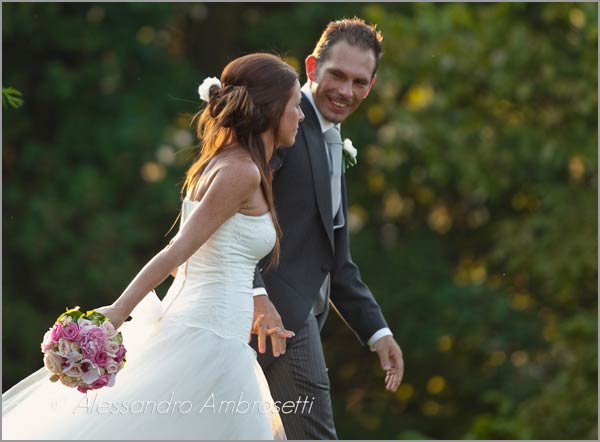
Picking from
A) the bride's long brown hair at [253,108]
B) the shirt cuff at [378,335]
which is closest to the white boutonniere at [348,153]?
the shirt cuff at [378,335]

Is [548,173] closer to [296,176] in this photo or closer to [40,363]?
[40,363]

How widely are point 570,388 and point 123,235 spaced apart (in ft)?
16.4

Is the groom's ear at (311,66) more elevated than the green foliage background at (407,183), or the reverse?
the groom's ear at (311,66)

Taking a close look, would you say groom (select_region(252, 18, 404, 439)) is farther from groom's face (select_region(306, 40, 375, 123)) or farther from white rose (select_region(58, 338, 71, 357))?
white rose (select_region(58, 338, 71, 357))

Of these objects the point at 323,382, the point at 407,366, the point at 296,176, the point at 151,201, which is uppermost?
the point at 296,176

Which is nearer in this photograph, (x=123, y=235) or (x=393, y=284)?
(x=123, y=235)

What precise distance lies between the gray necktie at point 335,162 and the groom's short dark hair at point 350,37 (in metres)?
0.30

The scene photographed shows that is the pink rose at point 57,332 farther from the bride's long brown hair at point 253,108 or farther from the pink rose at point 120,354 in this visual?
the bride's long brown hair at point 253,108

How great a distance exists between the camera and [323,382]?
179 inches

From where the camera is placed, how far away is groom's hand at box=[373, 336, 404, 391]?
4906 mm

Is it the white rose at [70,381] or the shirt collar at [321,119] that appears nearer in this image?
the white rose at [70,381]

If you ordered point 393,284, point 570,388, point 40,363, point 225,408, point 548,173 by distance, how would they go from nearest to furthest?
point 225,408, point 570,388, point 548,173, point 40,363, point 393,284

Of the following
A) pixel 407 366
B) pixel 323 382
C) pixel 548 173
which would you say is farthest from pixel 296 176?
pixel 407 366

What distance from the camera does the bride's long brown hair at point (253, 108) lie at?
435 cm
